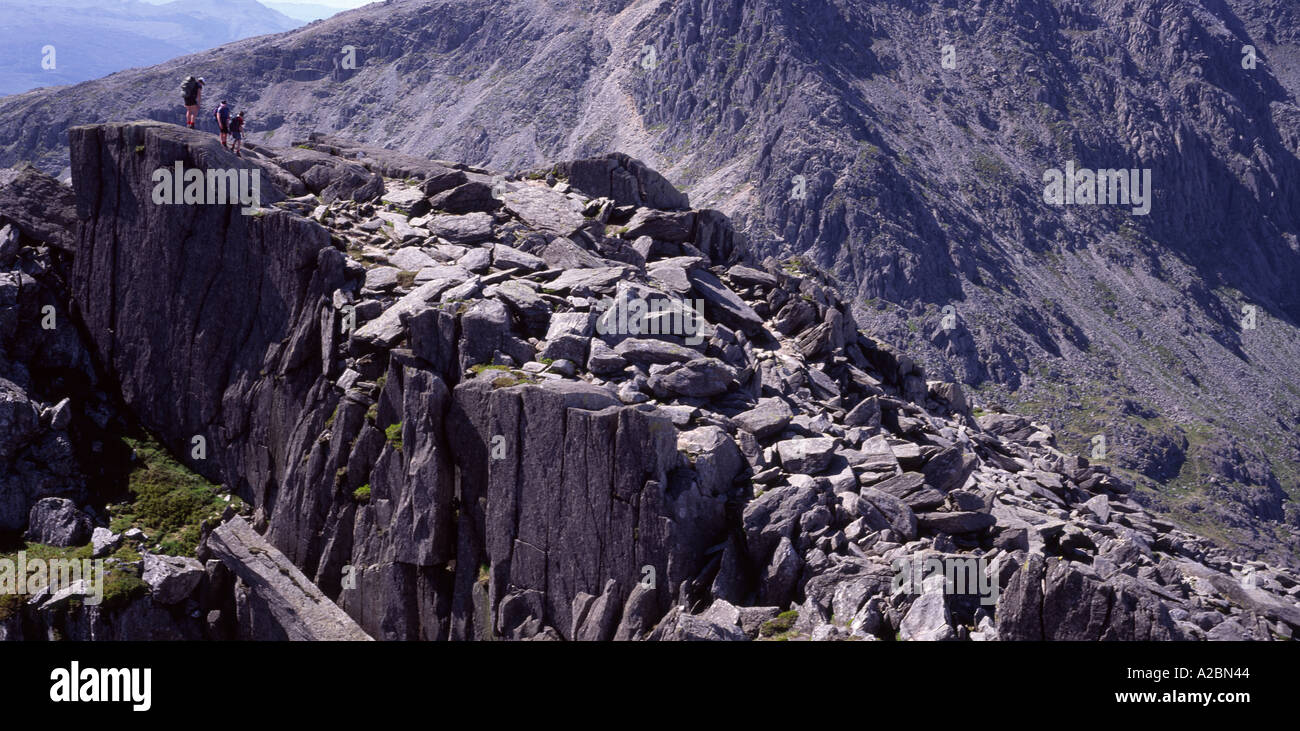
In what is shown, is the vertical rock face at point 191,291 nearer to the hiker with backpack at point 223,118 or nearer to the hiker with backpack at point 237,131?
the hiker with backpack at point 223,118

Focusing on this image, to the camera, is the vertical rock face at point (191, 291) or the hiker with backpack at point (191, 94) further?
the hiker with backpack at point (191, 94)

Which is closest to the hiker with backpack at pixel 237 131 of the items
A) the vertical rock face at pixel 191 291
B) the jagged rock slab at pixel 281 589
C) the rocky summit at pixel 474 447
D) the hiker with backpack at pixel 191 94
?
the rocky summit at pixel 474 447

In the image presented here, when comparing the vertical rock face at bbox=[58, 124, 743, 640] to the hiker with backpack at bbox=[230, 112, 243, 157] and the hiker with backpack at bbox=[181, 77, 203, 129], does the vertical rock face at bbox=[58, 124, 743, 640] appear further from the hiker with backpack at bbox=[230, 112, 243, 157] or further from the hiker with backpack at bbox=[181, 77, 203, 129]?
the hiker with backpack at bbox=[181, 77, 203, 129]

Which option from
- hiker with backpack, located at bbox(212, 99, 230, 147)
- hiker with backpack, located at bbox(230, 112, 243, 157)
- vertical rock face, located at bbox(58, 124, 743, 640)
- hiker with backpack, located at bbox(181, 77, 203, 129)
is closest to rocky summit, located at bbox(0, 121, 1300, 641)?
vertical rock face, located at bbox(58, 124, 743, 640)

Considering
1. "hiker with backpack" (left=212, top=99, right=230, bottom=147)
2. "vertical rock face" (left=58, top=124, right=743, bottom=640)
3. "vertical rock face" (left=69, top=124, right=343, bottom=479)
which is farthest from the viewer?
"hiker with backpack" (left=212, top=99, right=230, bottom=147)

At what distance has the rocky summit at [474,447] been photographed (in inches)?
904

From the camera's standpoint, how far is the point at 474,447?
26.5 m

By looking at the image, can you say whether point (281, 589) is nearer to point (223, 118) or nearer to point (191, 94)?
point (223, 118)

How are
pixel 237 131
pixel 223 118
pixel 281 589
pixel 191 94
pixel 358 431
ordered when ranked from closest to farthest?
pixel 281 589
pixel 358 431
pixel 191 94
pixel 237 131
pixel 223 118

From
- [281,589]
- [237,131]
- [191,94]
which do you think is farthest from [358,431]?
[191,94]

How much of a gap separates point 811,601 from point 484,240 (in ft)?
74.4

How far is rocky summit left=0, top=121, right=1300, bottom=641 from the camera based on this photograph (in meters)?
23.0
